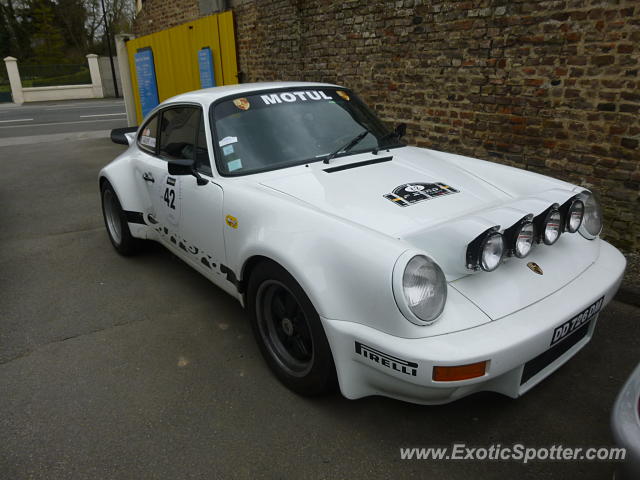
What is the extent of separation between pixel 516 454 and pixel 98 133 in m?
14.7

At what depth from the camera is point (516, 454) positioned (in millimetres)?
2062

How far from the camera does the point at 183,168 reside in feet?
9.59

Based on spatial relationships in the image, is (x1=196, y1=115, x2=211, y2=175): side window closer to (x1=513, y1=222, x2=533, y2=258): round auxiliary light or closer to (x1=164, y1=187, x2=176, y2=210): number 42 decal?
(x1=164, y1=187, x2=176, y2=210): number 42 decal

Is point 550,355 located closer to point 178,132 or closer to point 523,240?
point 523,240

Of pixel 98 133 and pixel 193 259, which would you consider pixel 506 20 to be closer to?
pixel 193 259

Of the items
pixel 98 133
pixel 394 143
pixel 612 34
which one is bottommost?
pixel 98 133

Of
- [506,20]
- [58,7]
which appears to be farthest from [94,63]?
[506,20]

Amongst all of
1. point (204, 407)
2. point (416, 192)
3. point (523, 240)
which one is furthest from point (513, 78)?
point (204, 407)

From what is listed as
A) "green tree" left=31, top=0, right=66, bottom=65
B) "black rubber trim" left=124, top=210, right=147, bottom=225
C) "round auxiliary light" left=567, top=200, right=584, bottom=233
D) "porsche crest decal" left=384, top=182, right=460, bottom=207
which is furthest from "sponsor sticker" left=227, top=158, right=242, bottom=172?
"green tree" left=31, top=0, right=66, bottom=65

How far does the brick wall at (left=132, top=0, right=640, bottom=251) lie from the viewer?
3832 mm

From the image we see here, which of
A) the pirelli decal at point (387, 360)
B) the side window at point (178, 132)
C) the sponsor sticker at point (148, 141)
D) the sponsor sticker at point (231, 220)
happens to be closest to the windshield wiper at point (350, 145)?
the sponsor sticker at point (231, 220)

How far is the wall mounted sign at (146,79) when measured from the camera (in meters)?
11.7

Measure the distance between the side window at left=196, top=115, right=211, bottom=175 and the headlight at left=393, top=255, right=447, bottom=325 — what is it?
5.30ft

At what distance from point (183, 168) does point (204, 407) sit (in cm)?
143
